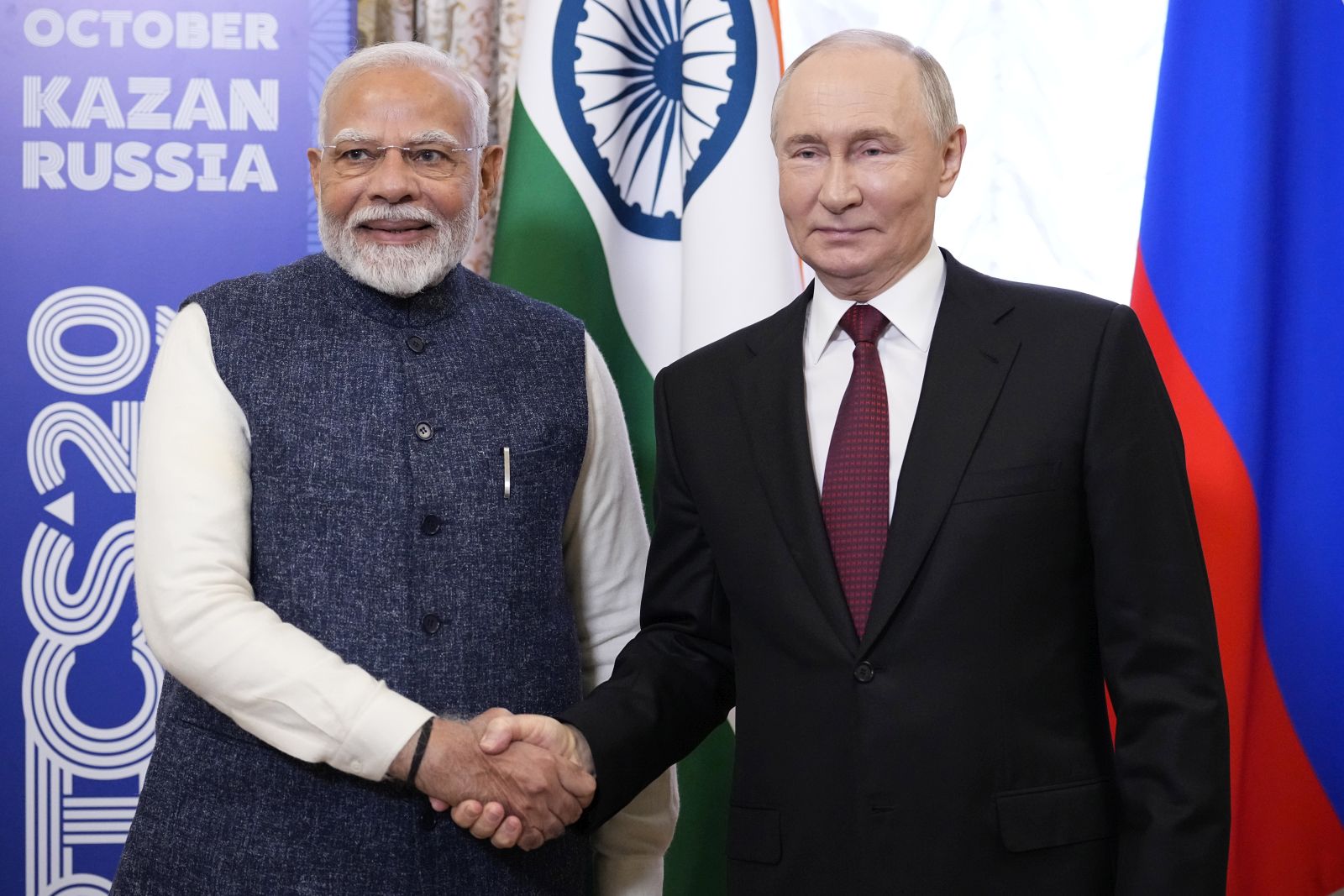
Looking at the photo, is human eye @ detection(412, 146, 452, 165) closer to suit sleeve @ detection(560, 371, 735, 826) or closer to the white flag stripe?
suit sleeve @ detection(560, 371, 735, 826)

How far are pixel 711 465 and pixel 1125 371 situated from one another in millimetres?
550

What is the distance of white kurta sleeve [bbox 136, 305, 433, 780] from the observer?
173 cm

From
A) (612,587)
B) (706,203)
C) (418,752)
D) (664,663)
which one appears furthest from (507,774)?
(706,203)

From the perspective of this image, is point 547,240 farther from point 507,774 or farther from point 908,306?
point 507,774

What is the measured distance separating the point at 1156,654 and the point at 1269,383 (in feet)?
3.99

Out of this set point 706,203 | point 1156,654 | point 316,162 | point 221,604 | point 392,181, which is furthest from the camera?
point 706,203

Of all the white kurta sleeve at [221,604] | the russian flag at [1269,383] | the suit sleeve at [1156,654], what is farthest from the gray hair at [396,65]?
the russian flag at [1269,383]

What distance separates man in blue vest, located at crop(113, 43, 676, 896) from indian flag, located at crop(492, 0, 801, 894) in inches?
25.9

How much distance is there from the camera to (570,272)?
8.90 ft

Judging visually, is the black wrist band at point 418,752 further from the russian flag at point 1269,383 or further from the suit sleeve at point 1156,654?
the russian flag at point 1269,383

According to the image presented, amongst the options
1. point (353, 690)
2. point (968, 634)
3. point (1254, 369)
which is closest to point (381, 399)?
point (353, 690)

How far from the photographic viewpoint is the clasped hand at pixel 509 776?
1.77 m

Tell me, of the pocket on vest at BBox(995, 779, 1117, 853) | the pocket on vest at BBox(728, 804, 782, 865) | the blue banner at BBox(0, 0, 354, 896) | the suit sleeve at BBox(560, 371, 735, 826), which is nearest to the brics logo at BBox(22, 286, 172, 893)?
the blue banner at BBox(0, 0, 354, 896)

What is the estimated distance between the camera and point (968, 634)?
1.58 metres
